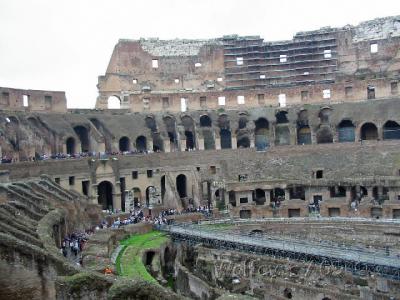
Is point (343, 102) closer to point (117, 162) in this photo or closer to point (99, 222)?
point (117, 162)

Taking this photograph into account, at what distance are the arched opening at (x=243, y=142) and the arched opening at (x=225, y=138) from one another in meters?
0.88

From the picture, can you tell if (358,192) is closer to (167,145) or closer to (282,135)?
(282,135)

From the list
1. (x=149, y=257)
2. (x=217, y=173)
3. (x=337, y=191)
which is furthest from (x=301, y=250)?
(x=217, y=173)

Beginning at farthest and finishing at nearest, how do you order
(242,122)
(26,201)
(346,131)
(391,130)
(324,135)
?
(242,122) → (324,135) → (346,131) → (391,130) → (26,201)

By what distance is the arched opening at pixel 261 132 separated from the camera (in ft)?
156

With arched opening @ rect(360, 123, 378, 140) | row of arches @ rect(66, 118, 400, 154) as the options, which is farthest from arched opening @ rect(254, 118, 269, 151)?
arched opening @ rect(360, 123, 378, 140)

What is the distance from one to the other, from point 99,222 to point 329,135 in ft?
77.2

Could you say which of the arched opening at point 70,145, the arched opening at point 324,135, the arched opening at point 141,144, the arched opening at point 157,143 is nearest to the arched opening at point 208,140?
the arched opening at point 157,143

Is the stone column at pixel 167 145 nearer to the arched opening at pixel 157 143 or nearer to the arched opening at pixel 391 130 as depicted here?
the arched opening at pixel 157 143

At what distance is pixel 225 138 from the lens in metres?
47.8

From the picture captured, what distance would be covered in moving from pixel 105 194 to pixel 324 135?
20.5 meters

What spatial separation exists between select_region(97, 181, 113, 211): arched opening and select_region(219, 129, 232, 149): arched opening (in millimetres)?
12141

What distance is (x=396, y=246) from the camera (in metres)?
25.3

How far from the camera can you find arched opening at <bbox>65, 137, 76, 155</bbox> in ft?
137
